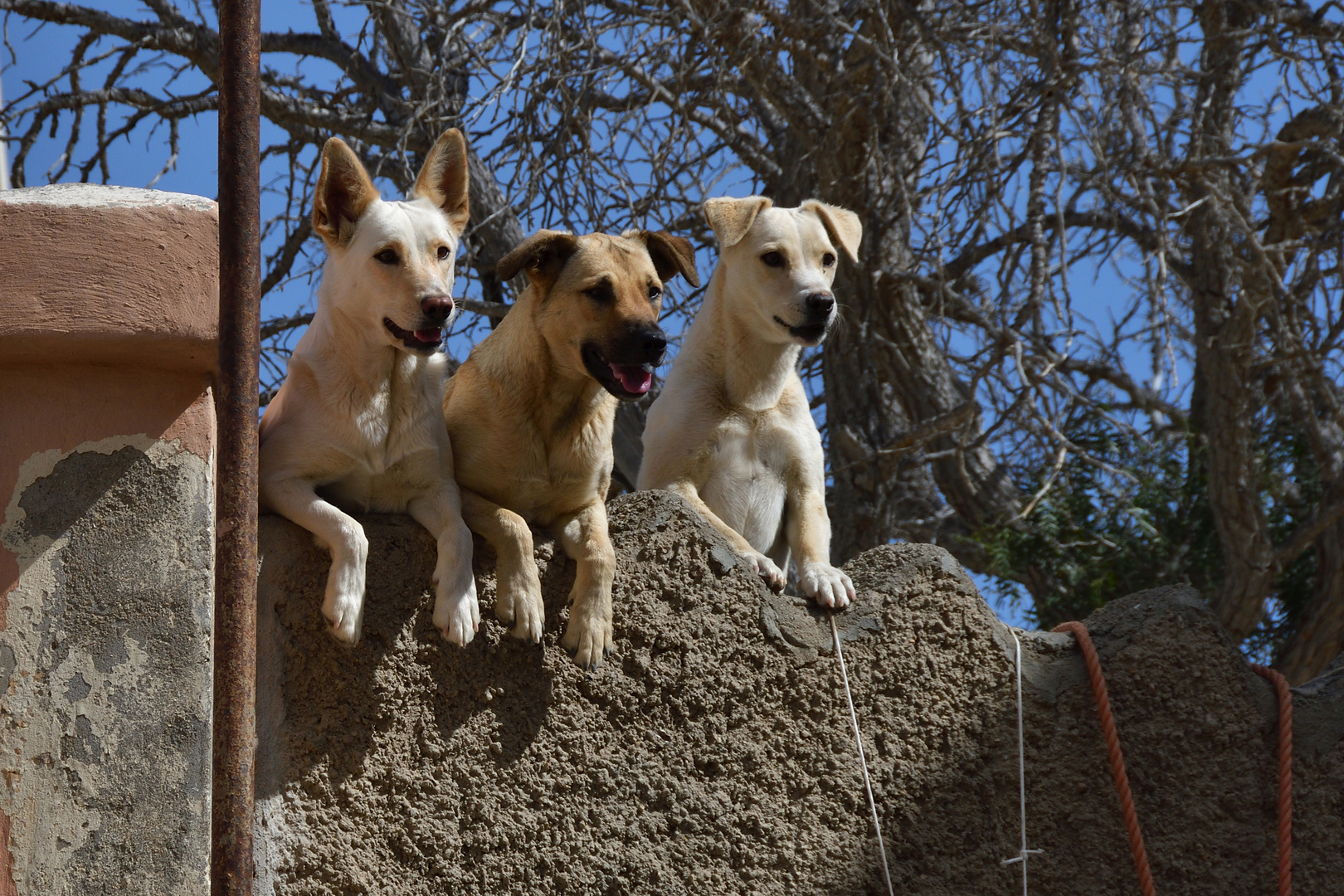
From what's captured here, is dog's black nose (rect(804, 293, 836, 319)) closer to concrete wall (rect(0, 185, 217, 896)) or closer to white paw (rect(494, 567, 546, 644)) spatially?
white paw (rect(494, 567, 546, 644))

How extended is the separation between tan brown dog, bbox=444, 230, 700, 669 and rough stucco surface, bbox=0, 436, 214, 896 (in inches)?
29.5

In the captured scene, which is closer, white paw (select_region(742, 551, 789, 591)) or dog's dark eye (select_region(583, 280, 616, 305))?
white paw (select_region(742, 551, 789, 591))

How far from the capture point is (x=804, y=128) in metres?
6.71

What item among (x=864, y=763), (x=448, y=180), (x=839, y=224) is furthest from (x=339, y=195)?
(x=839, y=224)

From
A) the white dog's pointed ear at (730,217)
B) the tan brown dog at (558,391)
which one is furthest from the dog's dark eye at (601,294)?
the white dog's pointed ear at (730,217)

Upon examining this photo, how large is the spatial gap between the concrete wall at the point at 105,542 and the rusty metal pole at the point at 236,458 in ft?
0.11

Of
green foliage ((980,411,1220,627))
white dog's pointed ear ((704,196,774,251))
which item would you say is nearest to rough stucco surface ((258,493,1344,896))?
white dog's pointed ear ((704,196,774,251))

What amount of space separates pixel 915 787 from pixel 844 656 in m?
0.36

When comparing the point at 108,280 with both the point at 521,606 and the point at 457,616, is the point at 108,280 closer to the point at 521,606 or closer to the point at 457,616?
the point at 457,616

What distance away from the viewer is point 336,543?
108 inches

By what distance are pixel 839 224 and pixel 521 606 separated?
2.47 metres

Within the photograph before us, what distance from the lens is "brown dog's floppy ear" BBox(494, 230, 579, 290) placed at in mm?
3611

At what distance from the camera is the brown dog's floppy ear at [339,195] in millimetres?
3289

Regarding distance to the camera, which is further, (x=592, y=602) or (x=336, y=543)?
(x=592, y=602)
